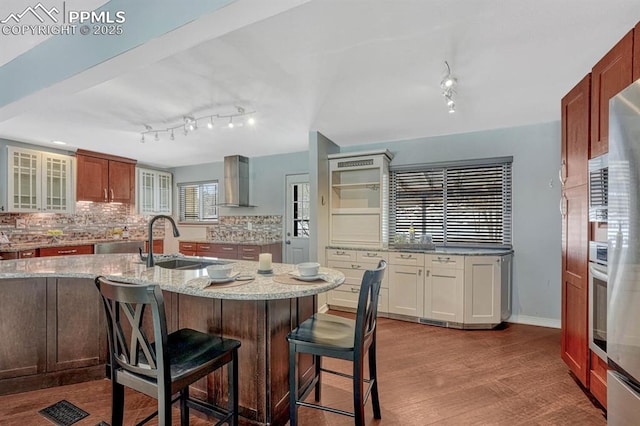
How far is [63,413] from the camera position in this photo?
1933 millimetres

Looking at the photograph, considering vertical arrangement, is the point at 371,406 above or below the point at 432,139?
below

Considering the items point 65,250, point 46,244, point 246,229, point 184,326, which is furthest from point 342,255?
point 46,244

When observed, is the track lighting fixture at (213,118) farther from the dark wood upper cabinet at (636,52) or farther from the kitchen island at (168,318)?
the dark wood upper cabinet at (636,52)

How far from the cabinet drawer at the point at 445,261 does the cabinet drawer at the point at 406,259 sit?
93mm

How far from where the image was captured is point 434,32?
1.85m

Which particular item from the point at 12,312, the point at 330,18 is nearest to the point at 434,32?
the point at 330,18

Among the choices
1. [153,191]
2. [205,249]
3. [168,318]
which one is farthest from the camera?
[153,191]

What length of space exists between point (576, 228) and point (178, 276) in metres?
2.85

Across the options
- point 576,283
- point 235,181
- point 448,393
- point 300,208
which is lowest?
point 448,393

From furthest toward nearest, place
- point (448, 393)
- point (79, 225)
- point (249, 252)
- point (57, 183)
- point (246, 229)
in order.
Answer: point (246, 229) < point (79, 225) < point (249, 252) < point (57, 183) < point (448, 393)

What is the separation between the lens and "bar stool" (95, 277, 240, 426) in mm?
1250

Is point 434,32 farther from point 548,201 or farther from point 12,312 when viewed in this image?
point 12,312

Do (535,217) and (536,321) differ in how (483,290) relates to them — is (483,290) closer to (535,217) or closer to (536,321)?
(536,321)

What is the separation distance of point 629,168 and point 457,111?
7.46ft
